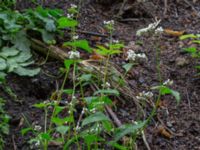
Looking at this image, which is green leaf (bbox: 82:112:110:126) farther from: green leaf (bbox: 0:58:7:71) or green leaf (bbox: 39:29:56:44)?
green leaf (bbox: 39:29:56:44)

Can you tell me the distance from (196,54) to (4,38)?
46.0 inches

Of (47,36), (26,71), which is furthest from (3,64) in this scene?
(47,36)

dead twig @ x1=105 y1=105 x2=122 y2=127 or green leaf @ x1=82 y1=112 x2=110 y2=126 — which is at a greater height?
green leaf @ x1=82 y1=112 x2=110 y2=126

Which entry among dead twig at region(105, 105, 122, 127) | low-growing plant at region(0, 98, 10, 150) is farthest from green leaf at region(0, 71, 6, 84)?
dead twig at region(105, 105, 122, 127)

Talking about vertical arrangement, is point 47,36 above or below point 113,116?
above

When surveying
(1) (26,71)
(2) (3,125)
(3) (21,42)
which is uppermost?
(3) (21,42)

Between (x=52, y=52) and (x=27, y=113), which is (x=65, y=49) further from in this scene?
(x=27, y=113)

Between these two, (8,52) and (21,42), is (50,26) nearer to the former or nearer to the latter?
(21,42)

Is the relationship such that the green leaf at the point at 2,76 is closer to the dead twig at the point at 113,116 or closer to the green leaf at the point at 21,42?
the green leaf at the point at 21,42

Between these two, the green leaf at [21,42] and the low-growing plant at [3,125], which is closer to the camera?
the low-growing plant at [3,125]

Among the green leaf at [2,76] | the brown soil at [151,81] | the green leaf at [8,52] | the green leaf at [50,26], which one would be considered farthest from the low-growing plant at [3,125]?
the green leaf at [50,26]

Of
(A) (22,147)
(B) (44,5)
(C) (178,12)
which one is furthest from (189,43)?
(A) (22,147)

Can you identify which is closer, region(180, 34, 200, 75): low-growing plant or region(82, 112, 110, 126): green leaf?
region(82, 112, 110, 126): green leaf

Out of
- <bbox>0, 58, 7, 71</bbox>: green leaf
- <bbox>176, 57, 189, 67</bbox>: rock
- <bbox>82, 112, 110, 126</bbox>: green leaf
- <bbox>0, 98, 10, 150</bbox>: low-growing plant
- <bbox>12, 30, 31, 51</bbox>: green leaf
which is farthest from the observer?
<bbox>176, 57, 189, 67</bbox>: rock
